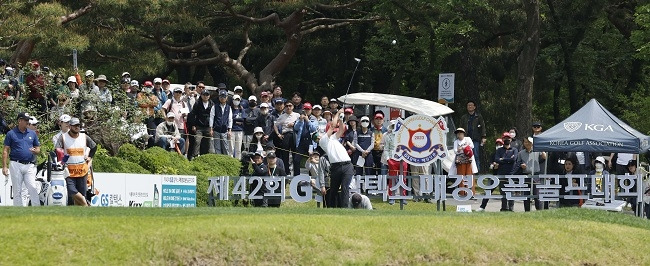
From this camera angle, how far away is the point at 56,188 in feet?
65.1

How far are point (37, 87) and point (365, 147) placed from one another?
7.05 metres

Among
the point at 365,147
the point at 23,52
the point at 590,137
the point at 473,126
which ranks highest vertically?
the point at 23,52

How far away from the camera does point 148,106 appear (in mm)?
25984

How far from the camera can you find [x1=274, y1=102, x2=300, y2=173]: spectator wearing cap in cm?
2664

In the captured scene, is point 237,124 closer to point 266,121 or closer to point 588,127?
point 266,121

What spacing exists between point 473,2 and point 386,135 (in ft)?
40.7

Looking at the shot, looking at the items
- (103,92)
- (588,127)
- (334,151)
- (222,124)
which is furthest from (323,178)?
(103,92)

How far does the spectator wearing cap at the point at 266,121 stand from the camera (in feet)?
87.2

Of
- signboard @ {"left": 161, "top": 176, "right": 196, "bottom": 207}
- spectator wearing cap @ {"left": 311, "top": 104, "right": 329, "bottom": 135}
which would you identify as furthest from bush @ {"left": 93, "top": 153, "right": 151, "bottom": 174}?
spectator wearing cap @ {"left": 311, "top": 104, "right": 329, "bottom": 135}

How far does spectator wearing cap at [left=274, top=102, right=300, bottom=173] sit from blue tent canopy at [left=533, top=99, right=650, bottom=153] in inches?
215

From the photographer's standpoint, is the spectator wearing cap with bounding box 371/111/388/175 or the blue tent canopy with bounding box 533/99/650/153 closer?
the blue tent canopy with bounding box 533/99/650/153

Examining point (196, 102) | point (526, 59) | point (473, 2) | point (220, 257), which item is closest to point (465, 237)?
point (220, 257)

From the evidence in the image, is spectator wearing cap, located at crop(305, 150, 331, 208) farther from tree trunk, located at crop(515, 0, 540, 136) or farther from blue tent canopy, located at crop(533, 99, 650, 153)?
tree trunk, located at crop(515, 0, 540, 136)

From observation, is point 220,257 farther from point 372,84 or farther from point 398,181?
point 372,84
